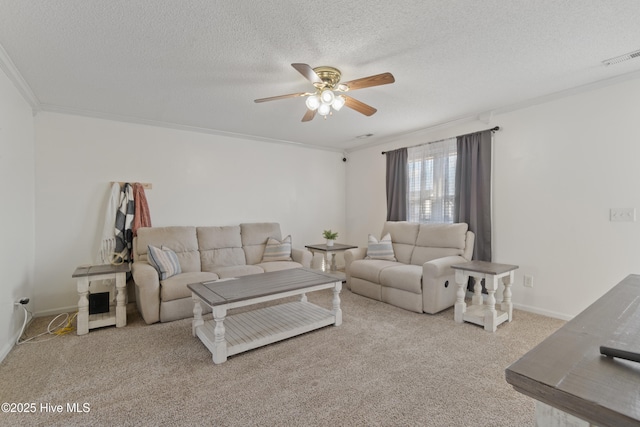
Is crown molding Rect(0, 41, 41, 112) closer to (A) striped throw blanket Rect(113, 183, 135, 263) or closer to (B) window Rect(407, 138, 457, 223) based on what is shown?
(A) striped throw blanket Rect(113, 183, 135, 263)

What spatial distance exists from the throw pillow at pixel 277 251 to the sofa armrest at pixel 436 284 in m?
1.97

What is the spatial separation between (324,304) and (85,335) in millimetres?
2446

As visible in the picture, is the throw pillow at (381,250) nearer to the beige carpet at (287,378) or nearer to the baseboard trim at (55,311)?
the beige carpet at (287,378)

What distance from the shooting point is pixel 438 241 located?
383 cm

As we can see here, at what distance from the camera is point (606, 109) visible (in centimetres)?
283

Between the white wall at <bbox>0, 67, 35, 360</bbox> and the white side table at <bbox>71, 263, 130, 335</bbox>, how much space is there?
0.45 m

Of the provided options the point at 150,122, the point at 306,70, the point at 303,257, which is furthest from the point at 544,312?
the point at 150,122

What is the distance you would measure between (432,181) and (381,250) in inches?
51.6

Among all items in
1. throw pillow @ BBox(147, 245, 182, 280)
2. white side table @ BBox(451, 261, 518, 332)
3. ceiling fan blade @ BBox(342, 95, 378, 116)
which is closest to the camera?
ceiling fan blade @ BBox(342, 95, 378, 116)

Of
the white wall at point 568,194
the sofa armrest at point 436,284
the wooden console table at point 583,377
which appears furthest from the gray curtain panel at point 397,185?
the wooden console table at point 583,377

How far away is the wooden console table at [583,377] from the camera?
1.93ft

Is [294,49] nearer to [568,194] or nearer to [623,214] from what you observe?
[568,194]

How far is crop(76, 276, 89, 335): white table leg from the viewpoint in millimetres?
2781

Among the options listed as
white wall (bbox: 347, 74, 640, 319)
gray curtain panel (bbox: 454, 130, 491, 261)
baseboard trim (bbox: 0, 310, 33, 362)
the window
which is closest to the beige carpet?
baseboard trim (bbox: 0, 310, 33, 362)
